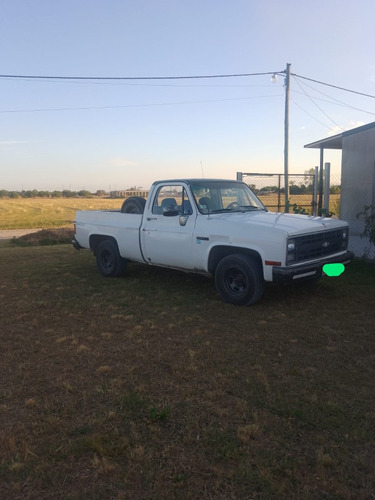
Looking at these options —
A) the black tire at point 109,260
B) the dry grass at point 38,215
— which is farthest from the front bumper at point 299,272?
the dry grass at point 38,215

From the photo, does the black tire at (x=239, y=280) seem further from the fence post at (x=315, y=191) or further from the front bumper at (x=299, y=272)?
the fence post at (x=315, y=191)

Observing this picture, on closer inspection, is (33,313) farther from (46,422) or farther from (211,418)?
(211,418)

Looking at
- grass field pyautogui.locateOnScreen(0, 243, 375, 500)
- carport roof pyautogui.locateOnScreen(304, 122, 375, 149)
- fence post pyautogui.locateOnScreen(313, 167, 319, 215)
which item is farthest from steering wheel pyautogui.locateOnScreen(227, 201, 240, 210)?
carport roof pyautogui.locateOnScreen(304, 122, 375, 149)

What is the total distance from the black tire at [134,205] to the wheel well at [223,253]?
200 cm

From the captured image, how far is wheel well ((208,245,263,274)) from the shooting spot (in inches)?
244

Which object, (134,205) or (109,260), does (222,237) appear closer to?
(134,205)

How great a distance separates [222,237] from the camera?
20.9ft

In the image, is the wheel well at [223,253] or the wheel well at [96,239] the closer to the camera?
the wheel well at [223,253]

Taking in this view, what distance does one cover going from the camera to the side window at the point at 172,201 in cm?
706

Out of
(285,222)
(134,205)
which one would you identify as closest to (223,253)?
(285,222)

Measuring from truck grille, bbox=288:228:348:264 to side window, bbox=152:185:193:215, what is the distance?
6.04 feet

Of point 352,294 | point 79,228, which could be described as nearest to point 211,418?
point 352,294

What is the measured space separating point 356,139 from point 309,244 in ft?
23.5

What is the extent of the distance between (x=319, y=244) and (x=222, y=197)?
180cm
